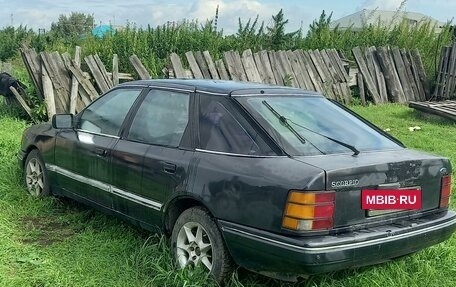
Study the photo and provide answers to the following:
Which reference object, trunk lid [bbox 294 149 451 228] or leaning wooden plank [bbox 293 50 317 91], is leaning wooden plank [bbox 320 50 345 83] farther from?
trunk lid [bbox 294 149 451 228]

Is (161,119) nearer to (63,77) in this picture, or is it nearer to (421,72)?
(63,77)

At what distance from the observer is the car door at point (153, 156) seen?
3.62m

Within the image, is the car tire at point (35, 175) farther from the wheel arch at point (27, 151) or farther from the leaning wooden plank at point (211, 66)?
the leaning wooden plank at point (211, 66)

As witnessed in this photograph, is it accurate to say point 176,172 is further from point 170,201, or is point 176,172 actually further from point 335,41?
point 335,41

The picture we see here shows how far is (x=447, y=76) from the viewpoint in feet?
41.8

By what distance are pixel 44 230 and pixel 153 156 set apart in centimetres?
144

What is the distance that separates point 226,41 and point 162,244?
1016 cm

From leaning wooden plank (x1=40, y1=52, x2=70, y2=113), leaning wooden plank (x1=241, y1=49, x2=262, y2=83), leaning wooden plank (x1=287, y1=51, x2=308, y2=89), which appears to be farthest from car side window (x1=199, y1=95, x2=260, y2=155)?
leaning wooden plank (x1=287, y1=51, x2=308, y2=89)

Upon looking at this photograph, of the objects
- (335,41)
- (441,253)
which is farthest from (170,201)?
(335,41)

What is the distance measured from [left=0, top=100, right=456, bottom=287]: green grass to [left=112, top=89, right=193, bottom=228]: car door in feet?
1.00

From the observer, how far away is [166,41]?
12359mm

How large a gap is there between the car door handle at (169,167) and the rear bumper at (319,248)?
0.57m

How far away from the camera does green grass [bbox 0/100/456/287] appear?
11.5ft

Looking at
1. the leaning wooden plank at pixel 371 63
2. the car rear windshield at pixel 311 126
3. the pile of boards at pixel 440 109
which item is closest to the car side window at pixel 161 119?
the car rear windshield at pixel 311 126
